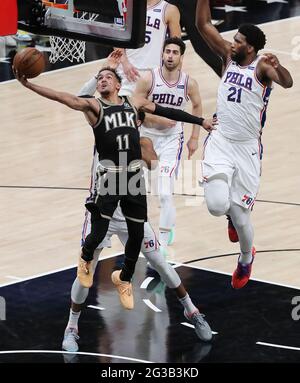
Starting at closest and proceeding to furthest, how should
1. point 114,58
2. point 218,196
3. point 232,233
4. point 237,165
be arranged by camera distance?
point 218,196
point 237,165
point 232,233
point 114,58

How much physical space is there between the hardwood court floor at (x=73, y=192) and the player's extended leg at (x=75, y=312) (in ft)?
5.42

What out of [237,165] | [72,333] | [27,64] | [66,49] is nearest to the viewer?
[27,64]

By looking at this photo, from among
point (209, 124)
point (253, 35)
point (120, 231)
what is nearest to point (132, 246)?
point (120, 231)

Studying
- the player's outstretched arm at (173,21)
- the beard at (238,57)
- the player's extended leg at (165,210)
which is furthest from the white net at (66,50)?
the beard at (238,57)

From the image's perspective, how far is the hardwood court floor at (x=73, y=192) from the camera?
521 inches

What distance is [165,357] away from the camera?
10898 mm

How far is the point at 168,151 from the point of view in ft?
43.3

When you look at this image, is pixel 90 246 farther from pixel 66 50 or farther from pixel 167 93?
pixel 66 50

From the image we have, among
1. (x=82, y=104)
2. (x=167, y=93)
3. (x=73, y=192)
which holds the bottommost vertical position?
(x=73, y=192)

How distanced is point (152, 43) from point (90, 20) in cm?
353

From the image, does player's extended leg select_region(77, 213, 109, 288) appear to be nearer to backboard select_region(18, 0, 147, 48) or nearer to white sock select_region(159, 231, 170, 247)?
backboard select_region(18, 0, 147, 48)

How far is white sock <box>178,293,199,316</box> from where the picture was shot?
11281mm

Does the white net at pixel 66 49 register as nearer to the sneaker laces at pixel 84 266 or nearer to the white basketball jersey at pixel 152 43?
the white basketball jersey at pixel 152 43
